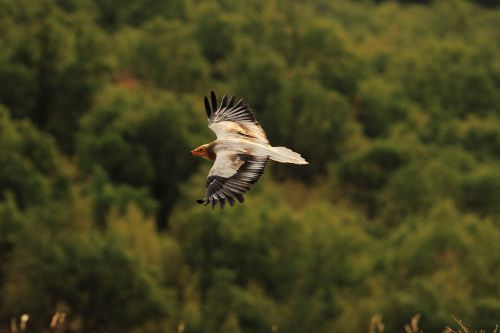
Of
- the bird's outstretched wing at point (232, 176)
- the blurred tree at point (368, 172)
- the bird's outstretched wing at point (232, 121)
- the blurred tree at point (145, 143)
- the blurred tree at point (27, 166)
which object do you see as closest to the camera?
the bird's outstretched wing at point (232, 176)

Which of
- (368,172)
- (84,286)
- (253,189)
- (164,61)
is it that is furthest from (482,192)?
(84,286)

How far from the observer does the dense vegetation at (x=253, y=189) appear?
125 ft

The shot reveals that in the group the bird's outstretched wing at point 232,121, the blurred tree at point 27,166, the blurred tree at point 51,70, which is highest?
the blurred tree at point 51,70

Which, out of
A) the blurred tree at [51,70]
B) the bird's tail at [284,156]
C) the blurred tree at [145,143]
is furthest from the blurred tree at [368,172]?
the bird's tail at [284,156]

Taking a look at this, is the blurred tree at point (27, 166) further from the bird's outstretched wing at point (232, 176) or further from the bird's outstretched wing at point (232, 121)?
the bird's outstretched wing at point (232, 176)

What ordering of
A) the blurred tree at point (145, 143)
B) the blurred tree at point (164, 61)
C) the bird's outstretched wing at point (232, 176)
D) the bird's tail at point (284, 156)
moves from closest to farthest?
the bird's outstretched wing at point (232, 176) < the bird's tail at point (284, 156) < the blurred tree at point (145, 143) < the blurred tree at point (164, 61)

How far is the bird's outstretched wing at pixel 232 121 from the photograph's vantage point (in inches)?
422

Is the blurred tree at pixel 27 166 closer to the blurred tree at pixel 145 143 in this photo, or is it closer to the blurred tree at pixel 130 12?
the blurred tree at pixel 145 143

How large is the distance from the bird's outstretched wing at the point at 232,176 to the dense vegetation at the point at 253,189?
21070 millimetres

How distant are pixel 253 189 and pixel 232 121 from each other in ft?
138

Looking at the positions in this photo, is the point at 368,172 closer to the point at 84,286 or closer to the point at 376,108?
the point at 376,108

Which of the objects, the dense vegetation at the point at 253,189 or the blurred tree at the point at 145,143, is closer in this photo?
the dense vegetation at the point at 253,189

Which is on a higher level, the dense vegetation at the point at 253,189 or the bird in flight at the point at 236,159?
the dense vegetation at the point at 253,189

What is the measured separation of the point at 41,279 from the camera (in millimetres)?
35750
